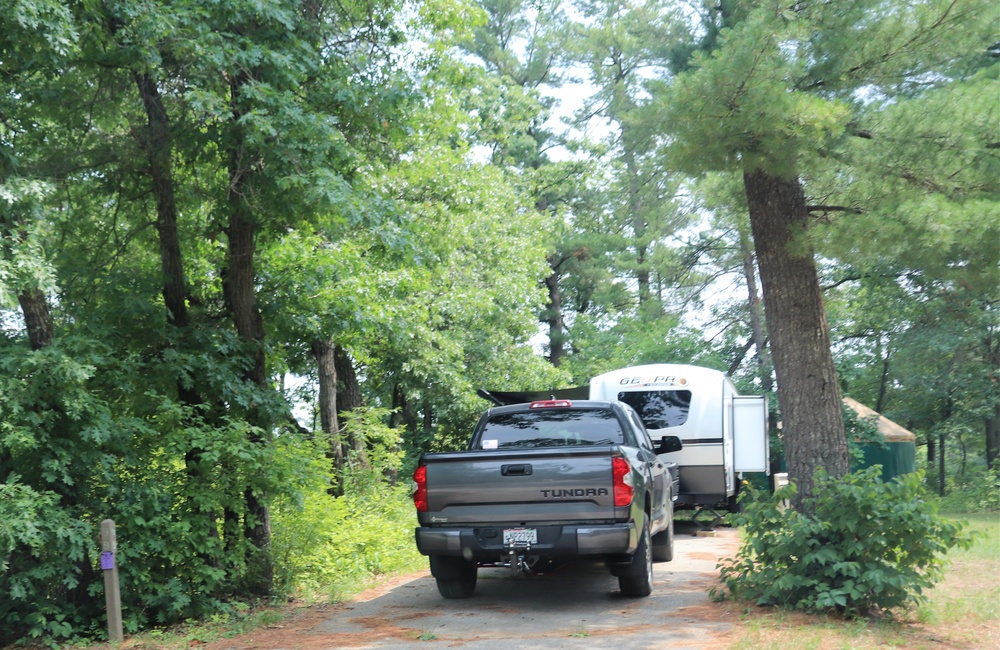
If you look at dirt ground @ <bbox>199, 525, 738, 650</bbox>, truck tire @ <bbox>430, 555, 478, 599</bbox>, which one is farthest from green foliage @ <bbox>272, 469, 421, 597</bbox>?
truck tire @ <bbox>430, 555, 478, 599</bbox>

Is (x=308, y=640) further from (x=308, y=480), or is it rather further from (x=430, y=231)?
(x=430, y=231)

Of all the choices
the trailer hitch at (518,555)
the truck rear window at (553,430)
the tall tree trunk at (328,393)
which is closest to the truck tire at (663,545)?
the truck rear window at (553,430)

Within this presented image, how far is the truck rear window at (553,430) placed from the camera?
10219 millimetres

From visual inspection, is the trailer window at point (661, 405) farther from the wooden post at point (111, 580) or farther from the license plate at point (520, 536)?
the wooden post at point (111, 580)

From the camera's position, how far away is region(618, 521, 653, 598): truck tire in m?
9.38

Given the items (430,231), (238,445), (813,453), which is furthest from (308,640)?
(430,231)

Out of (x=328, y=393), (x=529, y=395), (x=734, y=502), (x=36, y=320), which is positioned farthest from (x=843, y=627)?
(x=328, y=393)

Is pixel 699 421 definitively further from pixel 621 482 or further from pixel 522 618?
pixel 522 618

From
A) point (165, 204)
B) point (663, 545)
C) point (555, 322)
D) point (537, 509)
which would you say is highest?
point (165, 204)

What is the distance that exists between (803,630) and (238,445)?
5406 millimetres

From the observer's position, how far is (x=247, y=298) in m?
10.8

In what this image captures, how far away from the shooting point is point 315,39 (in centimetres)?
1102

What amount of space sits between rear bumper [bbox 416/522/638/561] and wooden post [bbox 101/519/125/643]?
2707 mm

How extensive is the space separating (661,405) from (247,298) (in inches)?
341
